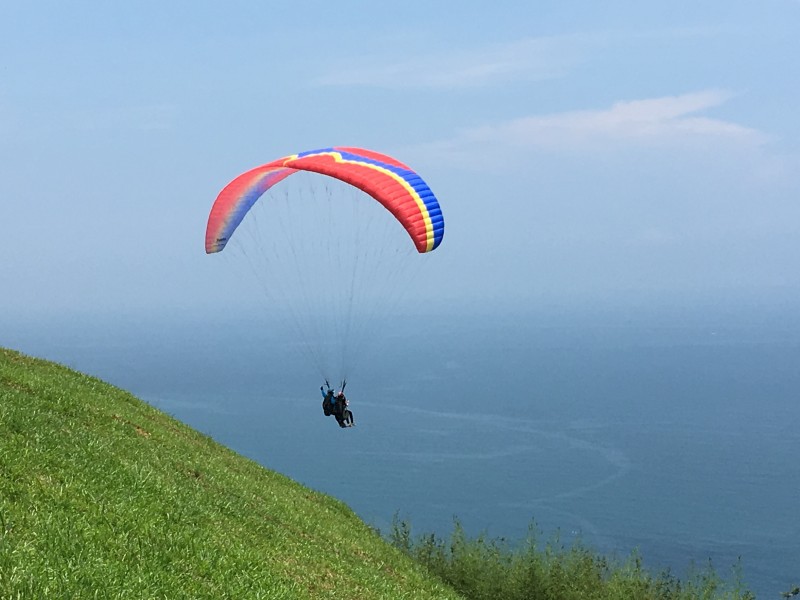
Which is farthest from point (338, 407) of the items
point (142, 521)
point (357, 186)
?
point (142, 521)

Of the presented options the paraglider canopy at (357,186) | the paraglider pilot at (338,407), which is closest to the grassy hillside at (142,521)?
the paraglider pilot at (338,407)

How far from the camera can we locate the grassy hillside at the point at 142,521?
30.6 feet

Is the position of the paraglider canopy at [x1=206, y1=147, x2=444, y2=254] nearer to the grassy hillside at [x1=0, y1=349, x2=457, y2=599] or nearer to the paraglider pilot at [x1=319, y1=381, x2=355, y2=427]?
the paraglider pilot at [x1=319, y1=381, x2=355, y2=427]

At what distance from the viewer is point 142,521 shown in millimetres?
11469

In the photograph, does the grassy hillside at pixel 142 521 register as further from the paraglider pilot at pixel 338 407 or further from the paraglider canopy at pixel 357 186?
the paraglider canopy at pixel 357 186

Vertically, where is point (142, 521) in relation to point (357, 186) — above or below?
below

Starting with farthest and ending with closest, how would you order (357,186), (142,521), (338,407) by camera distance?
(338,407)
(357,186)
(142,521)

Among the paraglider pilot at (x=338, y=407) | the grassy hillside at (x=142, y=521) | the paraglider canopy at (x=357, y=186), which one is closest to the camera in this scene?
the grassy hillside at (x=142, y=521)

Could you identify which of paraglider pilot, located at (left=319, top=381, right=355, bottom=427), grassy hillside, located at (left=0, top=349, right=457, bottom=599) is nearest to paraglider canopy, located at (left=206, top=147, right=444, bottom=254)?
paraglider pilot, located at (left=319, top=381, right=355, bottom=427)

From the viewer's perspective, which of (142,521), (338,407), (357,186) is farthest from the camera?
(338,407)

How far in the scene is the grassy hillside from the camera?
9.32 metres

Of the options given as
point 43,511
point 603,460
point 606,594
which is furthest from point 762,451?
point 43,511

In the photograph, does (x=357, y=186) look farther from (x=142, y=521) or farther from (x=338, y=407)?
(x=142, y=521)

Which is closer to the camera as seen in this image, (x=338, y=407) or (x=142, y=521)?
(x=142, y=521)
